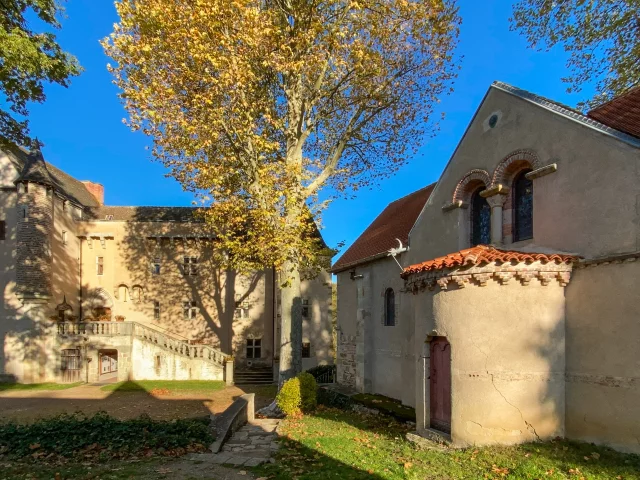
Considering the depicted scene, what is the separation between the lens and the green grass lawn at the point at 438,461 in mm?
7258

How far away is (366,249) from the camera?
64.4 feet

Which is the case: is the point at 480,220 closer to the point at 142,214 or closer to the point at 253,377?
the point at 253,377

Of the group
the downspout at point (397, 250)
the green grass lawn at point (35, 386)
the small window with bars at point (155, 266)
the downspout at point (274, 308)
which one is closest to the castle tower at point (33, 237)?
the green grass lawn at point (35, 386)

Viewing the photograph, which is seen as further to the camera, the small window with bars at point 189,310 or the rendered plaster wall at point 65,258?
the small window with bars at point 189,310

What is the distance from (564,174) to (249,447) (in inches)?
384

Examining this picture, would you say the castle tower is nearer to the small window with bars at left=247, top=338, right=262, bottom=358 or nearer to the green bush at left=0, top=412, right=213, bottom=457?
the small window with bars at left=247, top=338, right=262, bottom=358

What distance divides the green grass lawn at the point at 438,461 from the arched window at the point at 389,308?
22.7 feet

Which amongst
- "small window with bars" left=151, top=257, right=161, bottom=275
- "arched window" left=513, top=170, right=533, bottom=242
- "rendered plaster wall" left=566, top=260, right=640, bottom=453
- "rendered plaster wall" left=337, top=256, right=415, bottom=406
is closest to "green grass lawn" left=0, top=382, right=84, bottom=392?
"small window with bars" left=151, top=257, right=161, bottom=275

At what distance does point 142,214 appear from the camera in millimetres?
31297

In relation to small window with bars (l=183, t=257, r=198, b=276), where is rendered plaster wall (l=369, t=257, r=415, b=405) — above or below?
below

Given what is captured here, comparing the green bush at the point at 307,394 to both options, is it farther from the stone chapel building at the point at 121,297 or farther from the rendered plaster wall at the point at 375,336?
the stone chapel building at the point at 121,297

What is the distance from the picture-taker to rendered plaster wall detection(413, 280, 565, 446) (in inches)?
347

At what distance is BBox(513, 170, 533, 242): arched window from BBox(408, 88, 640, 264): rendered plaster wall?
1.84 ft

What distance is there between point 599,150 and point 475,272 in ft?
11.8
